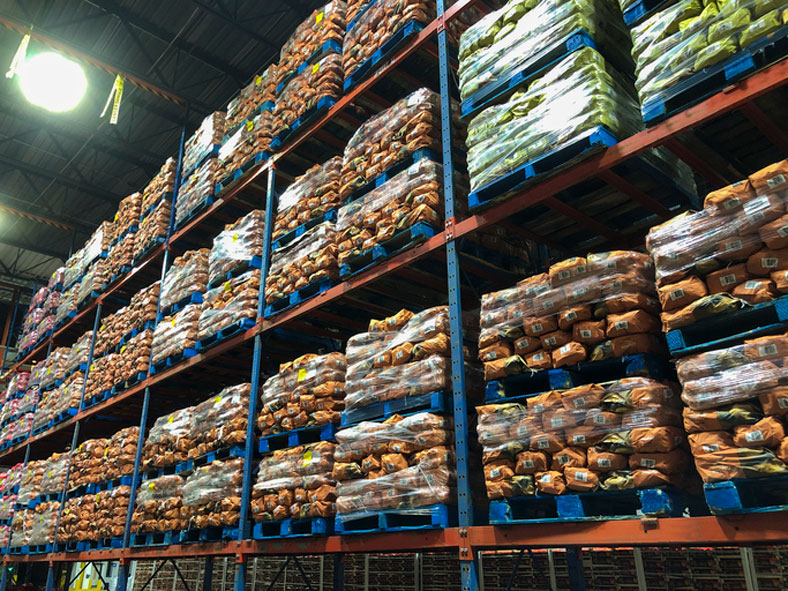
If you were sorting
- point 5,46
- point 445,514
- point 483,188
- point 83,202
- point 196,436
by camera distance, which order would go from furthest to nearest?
point 83,202, point 5,46, point 196,436, point 483,188, point 445,514

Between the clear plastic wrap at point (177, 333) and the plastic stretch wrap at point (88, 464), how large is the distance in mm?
2193

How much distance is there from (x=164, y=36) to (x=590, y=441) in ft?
39.5

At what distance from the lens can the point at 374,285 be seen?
642cm

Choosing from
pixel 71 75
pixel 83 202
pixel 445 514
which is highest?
pixel 83 202

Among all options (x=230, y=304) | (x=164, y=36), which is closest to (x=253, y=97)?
(x=230, y=304)

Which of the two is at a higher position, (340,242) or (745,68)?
(340,242)

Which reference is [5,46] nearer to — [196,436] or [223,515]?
[196,436]

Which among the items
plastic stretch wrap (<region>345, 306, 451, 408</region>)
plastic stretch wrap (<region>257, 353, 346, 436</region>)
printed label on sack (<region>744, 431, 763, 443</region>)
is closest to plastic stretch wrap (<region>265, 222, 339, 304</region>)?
plastic stretch wrap (<region>257, 353, 346, 436</region>)

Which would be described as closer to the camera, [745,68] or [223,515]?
[745,68]

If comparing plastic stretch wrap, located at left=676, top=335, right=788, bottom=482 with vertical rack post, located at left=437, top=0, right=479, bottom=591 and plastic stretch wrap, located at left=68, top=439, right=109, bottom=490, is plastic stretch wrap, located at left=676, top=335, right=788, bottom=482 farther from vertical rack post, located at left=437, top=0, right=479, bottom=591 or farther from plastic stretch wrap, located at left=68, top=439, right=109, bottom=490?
plastic stretch wrap, located at left=68, top=439, right=109, bottom=490

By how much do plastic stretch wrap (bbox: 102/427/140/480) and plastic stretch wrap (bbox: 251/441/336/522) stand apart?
12.6 ft

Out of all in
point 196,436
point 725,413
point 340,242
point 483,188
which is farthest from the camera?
point 196,436

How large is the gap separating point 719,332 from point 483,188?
2.01 meters

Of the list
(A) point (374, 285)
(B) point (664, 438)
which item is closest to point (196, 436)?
(A) point (374, 285)
